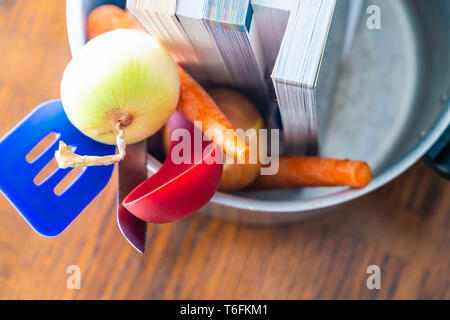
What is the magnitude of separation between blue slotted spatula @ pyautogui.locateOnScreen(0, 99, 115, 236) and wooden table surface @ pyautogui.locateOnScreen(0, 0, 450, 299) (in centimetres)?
13

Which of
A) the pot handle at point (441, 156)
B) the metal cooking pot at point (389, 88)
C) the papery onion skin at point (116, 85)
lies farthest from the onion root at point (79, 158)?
the pot handle at point (441, 156)

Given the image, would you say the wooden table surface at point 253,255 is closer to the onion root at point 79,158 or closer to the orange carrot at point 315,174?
the orange carrot at point 315,174

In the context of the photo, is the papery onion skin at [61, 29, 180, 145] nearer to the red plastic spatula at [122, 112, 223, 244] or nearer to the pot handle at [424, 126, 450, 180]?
the red plastic spatula at [122, 112, 223, 244]

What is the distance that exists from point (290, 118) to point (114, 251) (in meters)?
0.22

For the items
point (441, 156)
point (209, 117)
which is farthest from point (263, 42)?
point (441, 156)

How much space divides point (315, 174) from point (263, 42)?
124 mm

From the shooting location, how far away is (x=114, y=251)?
1.68 feet

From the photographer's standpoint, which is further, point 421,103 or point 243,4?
point 421,103

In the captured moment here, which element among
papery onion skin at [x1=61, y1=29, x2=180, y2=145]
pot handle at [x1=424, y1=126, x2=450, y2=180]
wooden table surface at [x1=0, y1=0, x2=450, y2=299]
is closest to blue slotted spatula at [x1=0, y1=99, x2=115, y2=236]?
papery onion skin at [x1=61, y1=29, x2=180, y2=145]

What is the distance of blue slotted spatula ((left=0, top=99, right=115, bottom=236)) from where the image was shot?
36cm

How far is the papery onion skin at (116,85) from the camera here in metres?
0.35

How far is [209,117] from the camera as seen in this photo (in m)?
0.41
